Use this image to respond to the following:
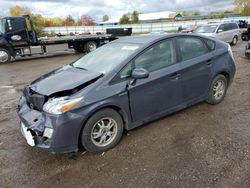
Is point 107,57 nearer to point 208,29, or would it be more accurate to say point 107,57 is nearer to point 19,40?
point 19,40

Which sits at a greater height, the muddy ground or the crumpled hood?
the crumpled hood

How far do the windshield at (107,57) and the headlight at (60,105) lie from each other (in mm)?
700

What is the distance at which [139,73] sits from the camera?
2938mm

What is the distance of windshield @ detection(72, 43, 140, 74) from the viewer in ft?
10.4

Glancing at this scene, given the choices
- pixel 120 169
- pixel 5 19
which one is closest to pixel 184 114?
pixel 120 169

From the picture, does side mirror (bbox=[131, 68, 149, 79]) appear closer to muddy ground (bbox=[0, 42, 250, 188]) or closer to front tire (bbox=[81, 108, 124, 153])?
front tire (bbox=[81, 108, 124, 153])

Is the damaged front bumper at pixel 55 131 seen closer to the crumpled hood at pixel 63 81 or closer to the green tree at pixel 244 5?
the crumpled hood at pixel 63 81

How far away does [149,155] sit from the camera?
286 cm

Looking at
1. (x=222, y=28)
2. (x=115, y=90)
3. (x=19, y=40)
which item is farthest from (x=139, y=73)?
(x=222, y=28)

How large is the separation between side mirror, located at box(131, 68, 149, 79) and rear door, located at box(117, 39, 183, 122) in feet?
0.36

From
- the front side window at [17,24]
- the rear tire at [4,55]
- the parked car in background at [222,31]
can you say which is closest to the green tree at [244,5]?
the parked car in background at [222,31]

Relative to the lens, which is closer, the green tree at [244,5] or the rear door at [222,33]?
the rear door at [222,33]

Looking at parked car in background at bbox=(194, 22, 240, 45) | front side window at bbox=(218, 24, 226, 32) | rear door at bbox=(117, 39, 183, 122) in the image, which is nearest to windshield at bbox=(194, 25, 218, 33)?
parked car in background at bbox=(194, 22, 240, 45)

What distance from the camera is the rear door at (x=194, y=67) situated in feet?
11.9
